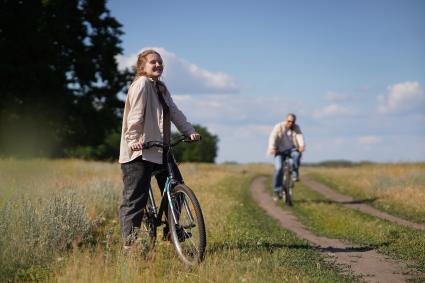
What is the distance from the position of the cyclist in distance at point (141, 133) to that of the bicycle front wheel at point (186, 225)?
0.43 m

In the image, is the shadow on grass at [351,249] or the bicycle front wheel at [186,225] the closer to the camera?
the bicycle front wheel at [186,225]

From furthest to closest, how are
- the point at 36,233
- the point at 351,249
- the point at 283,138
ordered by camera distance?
1. the point at 283,138
2. the point at 351,249
3. the point at 36,233

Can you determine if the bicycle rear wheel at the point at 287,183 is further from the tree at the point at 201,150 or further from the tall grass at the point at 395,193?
the tree at the point at 201,150

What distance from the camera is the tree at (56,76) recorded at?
88.1 ft

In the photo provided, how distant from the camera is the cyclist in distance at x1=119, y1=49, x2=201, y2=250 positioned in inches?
246

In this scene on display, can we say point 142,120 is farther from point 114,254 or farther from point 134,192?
point 114,254

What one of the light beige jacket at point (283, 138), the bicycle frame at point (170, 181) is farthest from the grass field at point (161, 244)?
the light beige jacket at point (283, 138)

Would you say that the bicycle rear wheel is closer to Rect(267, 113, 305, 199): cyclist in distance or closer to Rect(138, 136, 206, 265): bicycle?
Rect(267, 113, 305, 199): cyclist in distance

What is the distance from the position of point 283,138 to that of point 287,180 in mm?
1251

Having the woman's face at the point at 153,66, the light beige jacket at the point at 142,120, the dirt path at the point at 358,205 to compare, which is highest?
the woman's face at the point at 153,66

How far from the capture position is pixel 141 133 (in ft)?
20.7

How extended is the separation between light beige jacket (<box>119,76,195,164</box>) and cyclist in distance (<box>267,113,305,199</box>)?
912cm

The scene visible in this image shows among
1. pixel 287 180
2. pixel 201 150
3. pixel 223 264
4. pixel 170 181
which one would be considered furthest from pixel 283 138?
pixel 201 150

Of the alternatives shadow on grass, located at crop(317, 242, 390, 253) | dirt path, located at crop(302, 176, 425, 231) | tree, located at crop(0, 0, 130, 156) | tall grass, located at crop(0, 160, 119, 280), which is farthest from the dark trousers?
tree, located at crop(0, 0, 130, 156)
